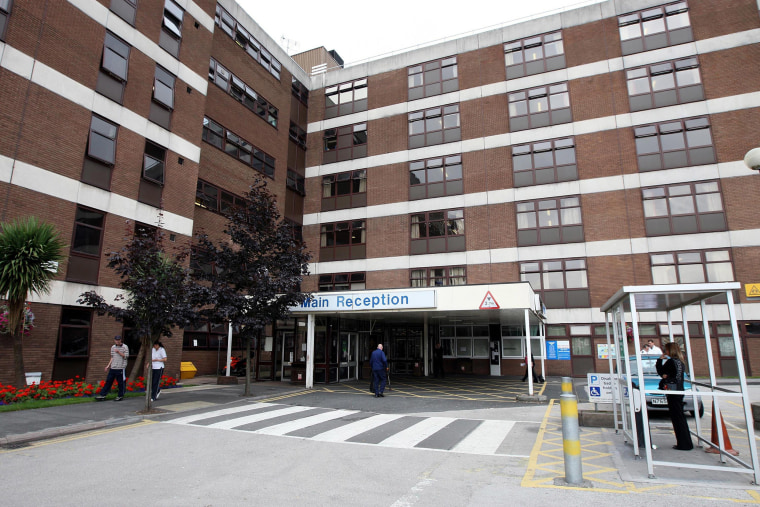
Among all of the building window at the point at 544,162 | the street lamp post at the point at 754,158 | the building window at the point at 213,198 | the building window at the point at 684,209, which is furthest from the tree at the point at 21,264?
the building window at the point at 684,209

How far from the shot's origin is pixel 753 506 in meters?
5.00

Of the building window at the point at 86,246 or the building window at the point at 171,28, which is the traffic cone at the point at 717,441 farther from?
the building window at the point at 171,28

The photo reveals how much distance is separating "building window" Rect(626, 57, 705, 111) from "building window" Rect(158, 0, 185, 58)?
865 inches

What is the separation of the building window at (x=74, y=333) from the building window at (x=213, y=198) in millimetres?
7796

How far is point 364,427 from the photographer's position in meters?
9.78

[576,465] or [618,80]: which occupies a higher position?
[618,80]

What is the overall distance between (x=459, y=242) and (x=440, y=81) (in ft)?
33.7

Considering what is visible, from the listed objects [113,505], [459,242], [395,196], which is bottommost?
[113,505]

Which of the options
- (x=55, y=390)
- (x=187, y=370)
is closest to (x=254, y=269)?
(x=55, y=390)

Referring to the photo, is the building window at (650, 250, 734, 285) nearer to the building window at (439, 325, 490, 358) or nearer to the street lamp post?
the building window at (439, 325, 490, 358)

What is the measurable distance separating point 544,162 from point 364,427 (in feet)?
64.5

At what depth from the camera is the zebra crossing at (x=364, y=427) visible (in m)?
8.38

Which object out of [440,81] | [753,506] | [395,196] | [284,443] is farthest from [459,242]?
[753,506]

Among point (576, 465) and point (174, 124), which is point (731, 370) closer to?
point (576, 465)
